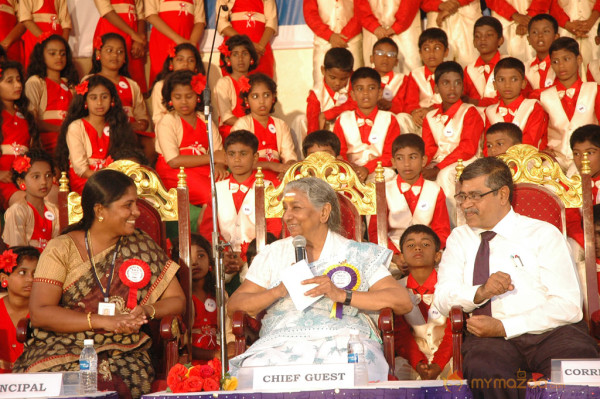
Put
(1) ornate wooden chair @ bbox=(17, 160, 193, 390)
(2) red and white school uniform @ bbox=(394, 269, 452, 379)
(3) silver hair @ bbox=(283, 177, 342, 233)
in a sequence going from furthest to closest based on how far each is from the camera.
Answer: (1) ornate wooden chair @ bbox=(17, 160, 193, 390) < (2) red and white school uniform @ bbox=(394, 269, 452, 379) < (3) silver hair @ bbox=(283, 177, 342, 233)

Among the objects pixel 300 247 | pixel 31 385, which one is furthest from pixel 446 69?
pixel 31 385

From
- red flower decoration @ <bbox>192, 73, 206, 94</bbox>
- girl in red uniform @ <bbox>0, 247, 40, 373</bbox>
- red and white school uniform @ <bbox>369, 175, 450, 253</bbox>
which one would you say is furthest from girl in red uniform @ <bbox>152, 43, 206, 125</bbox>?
girl in red uniform @ <bbox>0, 247, 40, 373</bbox>

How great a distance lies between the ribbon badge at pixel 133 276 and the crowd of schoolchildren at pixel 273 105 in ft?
2.90

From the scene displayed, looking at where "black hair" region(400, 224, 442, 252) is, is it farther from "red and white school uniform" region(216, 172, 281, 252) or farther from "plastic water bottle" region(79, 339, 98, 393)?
"plastic water bottle" region(79, 339, 98, 393)

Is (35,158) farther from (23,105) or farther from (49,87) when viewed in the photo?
(49,87)

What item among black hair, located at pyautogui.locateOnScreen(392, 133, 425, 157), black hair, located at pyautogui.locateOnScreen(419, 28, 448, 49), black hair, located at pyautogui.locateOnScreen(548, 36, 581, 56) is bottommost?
black hair, located at pyautogui.locateOnScreen(392, 133, 425, 157)

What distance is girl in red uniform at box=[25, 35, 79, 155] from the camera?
7.92 m

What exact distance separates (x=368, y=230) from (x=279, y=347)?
5.83ft

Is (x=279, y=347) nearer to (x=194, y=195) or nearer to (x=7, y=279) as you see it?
(x=7, y=279)

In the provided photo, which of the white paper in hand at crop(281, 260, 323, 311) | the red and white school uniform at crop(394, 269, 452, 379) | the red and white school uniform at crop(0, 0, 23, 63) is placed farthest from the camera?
the red and white school uniform at crop(0, 0, 23, 63)

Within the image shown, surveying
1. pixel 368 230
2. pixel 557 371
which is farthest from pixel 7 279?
pixel 557 371

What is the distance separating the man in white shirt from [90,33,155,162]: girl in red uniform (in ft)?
12.8

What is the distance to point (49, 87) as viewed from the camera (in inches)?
316

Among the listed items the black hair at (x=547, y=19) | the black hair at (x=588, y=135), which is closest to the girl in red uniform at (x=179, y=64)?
the black hair at (x=547, y=19)
